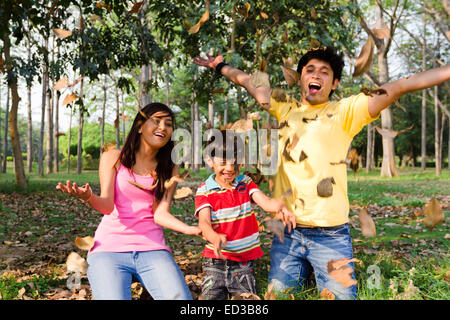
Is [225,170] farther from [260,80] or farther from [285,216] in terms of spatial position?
[260,80]

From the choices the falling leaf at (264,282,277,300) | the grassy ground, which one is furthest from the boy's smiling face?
the grassy ground

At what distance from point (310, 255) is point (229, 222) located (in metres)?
0.57

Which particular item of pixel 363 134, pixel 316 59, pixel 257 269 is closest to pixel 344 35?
pixel 316 59

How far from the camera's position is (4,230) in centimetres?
508

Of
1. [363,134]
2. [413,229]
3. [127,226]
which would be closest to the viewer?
[127,226]

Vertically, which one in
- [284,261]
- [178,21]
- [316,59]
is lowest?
[284,261]

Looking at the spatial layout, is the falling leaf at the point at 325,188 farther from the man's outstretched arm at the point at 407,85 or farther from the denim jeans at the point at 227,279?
the denim jeans at the point at 227,279

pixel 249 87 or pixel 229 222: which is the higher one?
Result: pixel 249 87

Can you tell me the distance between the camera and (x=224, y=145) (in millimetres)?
2303

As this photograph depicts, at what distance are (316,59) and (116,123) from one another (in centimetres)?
190

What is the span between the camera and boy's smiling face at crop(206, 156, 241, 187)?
7.55ft

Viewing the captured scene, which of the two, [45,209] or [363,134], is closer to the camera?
[45,209]

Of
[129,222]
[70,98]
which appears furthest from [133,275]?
[70,98]

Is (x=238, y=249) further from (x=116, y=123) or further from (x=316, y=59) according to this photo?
(x=116, y=123)
